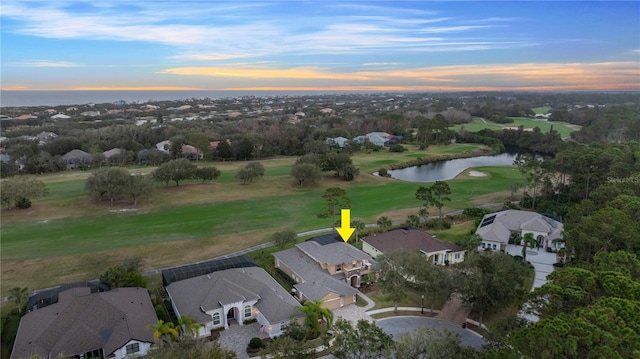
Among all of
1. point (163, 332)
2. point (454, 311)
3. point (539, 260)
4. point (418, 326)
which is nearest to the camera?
point (163, 332)

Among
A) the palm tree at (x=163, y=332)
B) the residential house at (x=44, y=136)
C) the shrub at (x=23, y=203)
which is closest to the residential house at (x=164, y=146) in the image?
the residential house at (x=44, y=136)

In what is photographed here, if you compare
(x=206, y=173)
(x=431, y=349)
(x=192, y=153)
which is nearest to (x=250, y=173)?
(x=206, y=173)

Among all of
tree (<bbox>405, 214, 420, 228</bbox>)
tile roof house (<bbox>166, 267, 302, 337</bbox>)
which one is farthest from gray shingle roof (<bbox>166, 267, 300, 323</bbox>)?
tree (<bbox>405, 214, 420, 228</bbox>)

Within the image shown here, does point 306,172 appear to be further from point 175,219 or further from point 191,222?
point 175,219

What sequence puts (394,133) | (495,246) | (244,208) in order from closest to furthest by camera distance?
1. (495,246)
2. (244,208)
3. (394,133)

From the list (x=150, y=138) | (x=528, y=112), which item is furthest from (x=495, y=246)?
(x=528, y=112)

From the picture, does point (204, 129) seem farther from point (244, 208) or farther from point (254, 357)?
point (254, 357)
